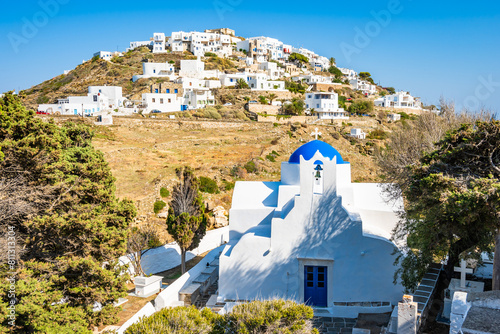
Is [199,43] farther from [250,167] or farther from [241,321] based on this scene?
[241,321]

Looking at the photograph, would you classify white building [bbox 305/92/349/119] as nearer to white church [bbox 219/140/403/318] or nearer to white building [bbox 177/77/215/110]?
white building [bbox 177/77/215/110]

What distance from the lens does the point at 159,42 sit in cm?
9350

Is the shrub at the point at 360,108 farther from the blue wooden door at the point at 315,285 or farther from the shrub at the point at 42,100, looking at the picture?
the blue wooden door at the point at 315,285

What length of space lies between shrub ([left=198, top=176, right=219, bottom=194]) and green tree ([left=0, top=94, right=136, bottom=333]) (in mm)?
12892

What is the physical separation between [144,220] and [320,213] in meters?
12.2

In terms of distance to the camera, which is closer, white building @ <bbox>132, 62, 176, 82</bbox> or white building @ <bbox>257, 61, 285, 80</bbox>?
white building @ <bbox>132, 62, 176, 82</bbox>

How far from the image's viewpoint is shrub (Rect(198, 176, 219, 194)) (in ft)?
81.1

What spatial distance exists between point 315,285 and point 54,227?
7787 millimetres

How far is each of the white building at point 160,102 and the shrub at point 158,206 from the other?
1209 inches

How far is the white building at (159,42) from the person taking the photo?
91.2 metres

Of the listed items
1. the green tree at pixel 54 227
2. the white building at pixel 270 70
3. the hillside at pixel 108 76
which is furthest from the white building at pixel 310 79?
the green tree at pixel 54 227

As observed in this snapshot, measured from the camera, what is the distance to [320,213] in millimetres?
11109

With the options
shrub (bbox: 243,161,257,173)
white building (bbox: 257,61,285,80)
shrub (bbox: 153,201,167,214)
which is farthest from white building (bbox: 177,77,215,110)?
shrub (bbox: 153,201,167,214)

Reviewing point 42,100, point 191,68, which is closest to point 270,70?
point 191,68
